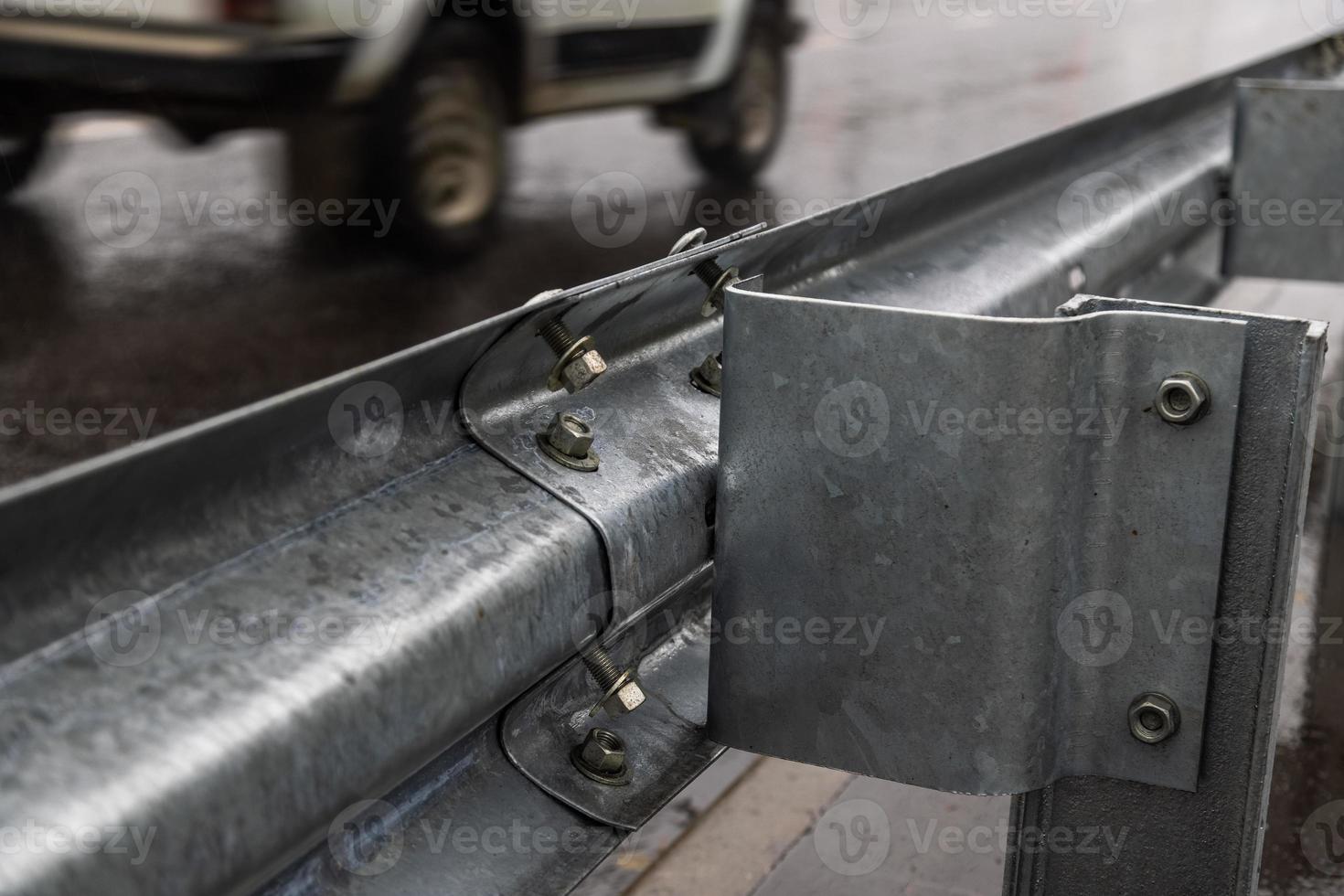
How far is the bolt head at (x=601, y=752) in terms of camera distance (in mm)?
1415

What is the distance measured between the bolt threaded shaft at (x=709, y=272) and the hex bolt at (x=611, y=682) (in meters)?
0.41

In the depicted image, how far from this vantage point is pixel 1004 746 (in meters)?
1.39

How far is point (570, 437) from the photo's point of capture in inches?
54.0

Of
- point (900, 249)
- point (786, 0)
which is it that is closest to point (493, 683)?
point (900, 249)

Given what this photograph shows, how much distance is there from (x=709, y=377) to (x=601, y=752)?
45cm

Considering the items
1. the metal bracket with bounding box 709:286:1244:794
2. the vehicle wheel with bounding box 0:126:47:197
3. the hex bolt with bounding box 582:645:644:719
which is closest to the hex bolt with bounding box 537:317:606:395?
the metal bracket with bounding box 709:286:1244:794

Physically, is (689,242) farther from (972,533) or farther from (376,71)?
(376,71)

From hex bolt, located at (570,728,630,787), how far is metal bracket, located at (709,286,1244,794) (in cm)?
15

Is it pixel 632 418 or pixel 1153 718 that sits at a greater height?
pixel 632 418

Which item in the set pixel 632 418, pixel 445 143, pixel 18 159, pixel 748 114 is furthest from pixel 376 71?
pixel 632 418

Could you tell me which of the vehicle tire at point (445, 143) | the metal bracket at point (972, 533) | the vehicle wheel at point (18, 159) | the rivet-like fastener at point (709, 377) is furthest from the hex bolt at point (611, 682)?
the vehicle wheel at point (18, 159)

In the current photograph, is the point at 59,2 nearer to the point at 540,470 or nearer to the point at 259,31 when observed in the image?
the point at 259,31

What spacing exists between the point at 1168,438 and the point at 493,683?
1.94 ft

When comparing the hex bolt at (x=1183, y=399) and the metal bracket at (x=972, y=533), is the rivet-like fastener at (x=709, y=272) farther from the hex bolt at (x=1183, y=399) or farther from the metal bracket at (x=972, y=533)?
the hex bolt at (x=1183, y=399)
